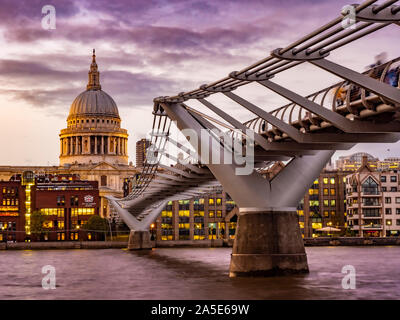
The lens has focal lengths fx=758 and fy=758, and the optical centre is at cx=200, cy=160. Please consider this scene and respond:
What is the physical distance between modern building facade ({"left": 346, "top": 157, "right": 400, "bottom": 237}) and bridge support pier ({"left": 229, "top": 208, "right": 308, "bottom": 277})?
8413 centimetres

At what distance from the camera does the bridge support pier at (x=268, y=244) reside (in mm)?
38562

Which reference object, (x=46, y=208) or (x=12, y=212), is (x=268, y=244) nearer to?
(x=12, y=212)

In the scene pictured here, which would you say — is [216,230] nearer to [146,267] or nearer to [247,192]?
[146,267]

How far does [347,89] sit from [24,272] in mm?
35361

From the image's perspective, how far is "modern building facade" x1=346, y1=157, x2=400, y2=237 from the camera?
397 ft

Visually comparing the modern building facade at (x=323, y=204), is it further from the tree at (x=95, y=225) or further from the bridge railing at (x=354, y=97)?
the bridge railing at (x=354, y=97)

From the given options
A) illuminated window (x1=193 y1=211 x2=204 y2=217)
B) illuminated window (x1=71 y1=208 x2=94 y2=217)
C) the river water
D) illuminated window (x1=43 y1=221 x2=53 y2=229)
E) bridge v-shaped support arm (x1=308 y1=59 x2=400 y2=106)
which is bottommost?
the river water

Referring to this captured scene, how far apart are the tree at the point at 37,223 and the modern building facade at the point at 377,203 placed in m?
50.8

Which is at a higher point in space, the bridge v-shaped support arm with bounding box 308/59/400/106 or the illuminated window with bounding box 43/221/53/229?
the bridge v-shaped support arm with bounding box 308/59/400/106

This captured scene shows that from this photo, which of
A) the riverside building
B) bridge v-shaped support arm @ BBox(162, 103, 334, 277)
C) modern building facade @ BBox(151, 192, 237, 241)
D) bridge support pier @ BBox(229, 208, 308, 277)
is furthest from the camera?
modern building facade @ BBox(151, 192, 237, 241)

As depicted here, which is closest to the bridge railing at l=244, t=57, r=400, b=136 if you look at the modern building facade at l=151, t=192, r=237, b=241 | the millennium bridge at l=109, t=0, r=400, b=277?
the millennium bridge at l=109, t=0, r=400, b=277

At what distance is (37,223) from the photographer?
123 metres

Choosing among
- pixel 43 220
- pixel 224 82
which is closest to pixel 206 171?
pixel 224 82

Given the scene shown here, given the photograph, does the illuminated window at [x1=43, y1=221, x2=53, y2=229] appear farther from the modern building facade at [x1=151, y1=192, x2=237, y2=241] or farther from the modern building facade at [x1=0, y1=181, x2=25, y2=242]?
the modern building facade at [x1=151, y1=192, x2=237, y2=241]
